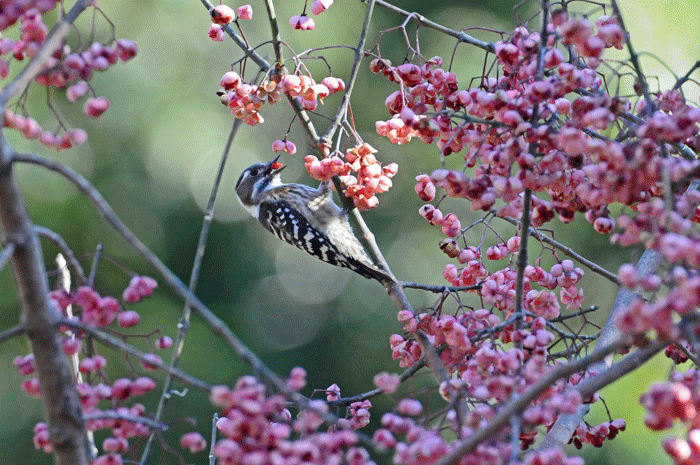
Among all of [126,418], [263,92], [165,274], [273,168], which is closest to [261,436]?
[126,418]

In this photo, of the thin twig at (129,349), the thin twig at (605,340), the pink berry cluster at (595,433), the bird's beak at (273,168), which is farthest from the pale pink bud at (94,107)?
the bird's beak at (273,168)

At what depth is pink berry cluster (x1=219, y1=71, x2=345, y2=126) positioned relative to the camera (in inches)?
77.7

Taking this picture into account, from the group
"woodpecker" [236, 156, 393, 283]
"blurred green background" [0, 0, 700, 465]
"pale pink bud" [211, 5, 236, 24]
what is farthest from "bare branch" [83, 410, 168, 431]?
"blurred green background" [0, 0, 700, 465]

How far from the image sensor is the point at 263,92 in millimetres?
2031

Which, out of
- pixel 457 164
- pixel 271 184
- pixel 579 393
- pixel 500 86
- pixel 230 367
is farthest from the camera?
pixel 457 164

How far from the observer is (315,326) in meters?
8.65

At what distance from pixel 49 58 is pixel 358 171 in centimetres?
114

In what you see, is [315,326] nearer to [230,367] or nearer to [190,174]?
[230,367]

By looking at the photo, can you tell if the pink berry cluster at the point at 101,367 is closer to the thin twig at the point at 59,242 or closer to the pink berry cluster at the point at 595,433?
the thin twig at the point at 59,242

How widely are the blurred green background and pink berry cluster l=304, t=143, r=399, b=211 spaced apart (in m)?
5.01

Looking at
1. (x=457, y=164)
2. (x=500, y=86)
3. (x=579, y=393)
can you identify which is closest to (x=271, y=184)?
(x=500, y=86)

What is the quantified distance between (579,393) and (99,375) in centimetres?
85

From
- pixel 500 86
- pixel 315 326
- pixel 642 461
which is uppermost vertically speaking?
pixel 315 326

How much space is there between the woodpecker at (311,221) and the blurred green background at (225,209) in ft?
10.4
